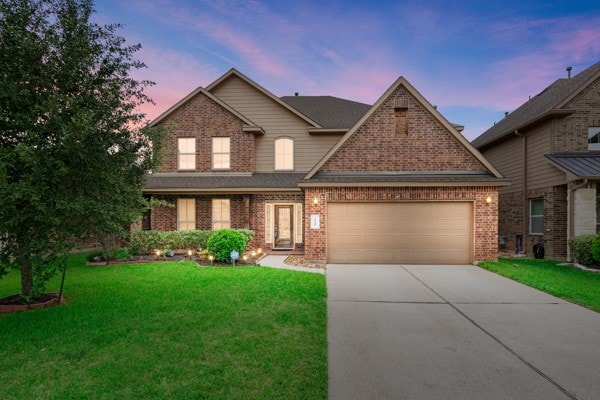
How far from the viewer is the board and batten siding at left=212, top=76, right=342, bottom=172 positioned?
1622 cm

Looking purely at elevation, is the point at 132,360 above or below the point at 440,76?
below

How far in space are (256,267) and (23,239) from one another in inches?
246

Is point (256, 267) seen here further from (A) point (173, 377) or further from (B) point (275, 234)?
(A) point (173, 377)

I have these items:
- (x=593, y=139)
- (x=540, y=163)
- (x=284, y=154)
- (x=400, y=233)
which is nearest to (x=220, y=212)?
(x=284, y=154)

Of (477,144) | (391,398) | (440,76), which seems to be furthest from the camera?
(440,76)

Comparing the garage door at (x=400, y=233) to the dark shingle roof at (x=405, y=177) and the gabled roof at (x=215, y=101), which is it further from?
the gabled roof at (x=215, y=101)

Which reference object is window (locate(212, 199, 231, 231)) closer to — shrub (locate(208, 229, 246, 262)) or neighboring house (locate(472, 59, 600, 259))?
shrub (locate(208, 229, 246, 262))

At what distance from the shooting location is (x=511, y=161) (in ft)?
53.2

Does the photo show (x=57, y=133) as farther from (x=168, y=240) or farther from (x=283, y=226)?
(x=283, y=226)

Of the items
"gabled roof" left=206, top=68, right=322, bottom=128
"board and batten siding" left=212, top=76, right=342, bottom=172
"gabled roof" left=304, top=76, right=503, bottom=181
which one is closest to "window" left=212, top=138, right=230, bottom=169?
"board and batten siding" left=212, top=76, right=342, bottom=172

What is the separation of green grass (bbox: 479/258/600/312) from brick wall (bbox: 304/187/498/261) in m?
0.87

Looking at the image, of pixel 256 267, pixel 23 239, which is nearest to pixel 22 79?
pixel 23 239

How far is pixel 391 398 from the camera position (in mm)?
3166

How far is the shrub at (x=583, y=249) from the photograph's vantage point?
10641 mm
